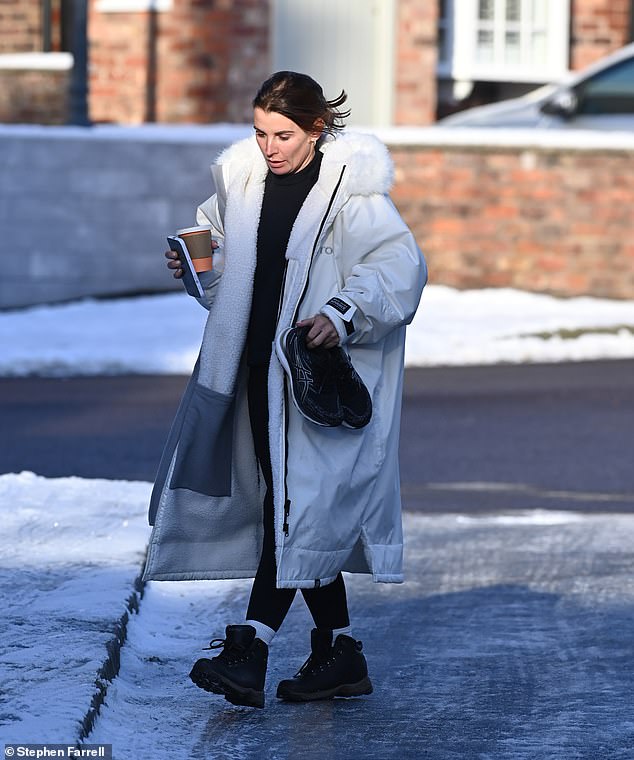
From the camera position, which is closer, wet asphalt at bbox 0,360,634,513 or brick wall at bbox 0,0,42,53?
wet asphalt at bbox 0,360,634,513

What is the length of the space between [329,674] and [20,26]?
16.6 metres

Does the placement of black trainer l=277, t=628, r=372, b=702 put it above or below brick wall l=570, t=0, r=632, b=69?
below

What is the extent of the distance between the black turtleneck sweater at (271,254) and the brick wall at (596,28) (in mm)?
15391

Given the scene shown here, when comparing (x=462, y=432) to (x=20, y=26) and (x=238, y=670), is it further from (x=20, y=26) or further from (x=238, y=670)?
(x=20, y=26)

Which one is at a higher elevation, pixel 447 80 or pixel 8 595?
pixel 447 80

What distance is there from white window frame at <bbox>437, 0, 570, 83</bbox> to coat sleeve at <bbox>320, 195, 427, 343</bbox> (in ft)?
49.5

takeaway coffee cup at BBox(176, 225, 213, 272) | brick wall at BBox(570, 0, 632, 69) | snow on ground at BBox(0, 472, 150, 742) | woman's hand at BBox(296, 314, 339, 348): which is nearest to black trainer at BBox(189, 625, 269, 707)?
snow on ground at BBox(0, 472, 150, 742)

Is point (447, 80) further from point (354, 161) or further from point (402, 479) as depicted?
point (354, 161)

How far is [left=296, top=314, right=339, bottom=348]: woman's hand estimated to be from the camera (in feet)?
13.7

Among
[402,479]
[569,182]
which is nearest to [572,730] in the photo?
[402,479]

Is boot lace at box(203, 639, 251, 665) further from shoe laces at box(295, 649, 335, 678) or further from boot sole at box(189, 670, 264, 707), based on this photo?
shoe laces at box(295, 649, 335, 678)

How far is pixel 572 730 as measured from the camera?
14.3 feet

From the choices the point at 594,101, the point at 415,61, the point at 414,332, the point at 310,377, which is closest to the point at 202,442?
the point at 310,377

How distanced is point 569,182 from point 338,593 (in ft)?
34.3
